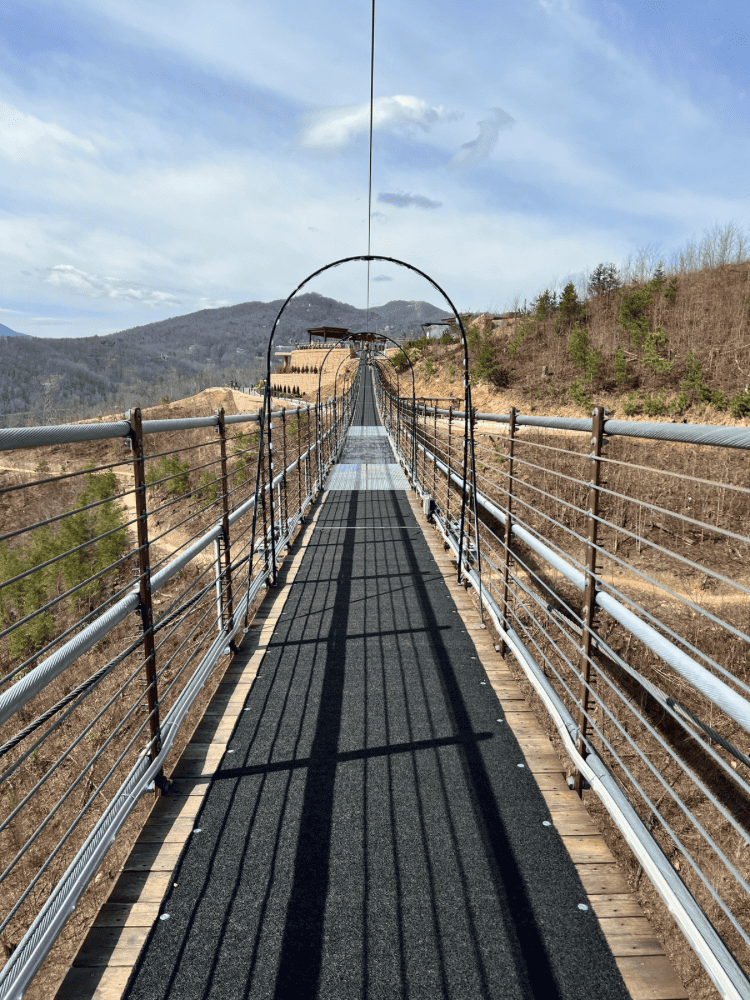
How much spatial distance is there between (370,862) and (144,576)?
1431 millimetres

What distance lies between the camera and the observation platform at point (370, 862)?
1.82 metres

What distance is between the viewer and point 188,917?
6.65 ft

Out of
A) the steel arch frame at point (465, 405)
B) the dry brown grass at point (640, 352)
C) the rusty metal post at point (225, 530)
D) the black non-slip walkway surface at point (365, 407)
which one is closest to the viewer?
the rusty metal post at point (225, 530)

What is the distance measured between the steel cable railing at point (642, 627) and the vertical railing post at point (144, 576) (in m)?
1.60

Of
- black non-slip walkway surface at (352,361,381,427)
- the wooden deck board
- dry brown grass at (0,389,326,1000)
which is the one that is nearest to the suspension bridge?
the wooden deck board

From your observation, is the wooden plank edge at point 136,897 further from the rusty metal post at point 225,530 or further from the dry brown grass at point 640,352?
the dry brown grass at point 640,352

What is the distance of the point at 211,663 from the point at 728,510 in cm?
2166

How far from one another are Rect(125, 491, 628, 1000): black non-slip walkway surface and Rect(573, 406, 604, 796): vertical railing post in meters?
0.34

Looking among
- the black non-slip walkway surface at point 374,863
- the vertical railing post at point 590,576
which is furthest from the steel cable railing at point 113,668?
the vertical railing post at point 590,576

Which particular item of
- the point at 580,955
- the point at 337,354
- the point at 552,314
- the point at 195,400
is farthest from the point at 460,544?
the point at 337,354

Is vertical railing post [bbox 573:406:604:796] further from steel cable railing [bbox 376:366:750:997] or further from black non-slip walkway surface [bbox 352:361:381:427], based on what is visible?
black non-slip walkway surface [bbox 352:361:381:427]

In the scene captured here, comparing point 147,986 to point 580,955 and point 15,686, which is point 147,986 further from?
point 580,955

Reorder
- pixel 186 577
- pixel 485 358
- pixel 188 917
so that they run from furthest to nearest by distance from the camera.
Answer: pixel 485 358 < pixel 186 577 < pixel 188 917

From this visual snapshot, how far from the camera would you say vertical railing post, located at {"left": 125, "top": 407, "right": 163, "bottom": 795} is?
2.40 m
